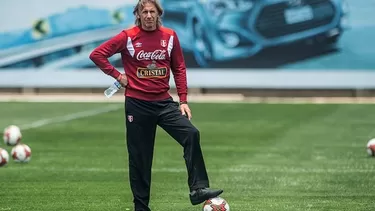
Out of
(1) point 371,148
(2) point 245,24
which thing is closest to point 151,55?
(1) point 371,148

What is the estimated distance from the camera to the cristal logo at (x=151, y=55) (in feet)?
36.6

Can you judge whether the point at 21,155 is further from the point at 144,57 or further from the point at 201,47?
the point at 201,47

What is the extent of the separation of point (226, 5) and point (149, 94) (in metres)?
24.1

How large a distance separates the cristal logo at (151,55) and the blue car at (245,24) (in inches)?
932

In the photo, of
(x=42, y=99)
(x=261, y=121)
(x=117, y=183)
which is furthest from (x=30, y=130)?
(x=42, y=99)

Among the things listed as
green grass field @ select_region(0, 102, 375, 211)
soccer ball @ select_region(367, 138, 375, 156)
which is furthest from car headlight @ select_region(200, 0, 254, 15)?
soccer ball @ select_region(367, 138, 375, 156)

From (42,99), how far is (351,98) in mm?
9613

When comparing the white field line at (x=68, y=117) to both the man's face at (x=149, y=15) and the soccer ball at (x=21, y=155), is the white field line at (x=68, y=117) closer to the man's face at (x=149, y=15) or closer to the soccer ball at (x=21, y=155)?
the soccer ball at (x=21, y=155)

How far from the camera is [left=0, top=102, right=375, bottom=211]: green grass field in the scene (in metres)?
13.0

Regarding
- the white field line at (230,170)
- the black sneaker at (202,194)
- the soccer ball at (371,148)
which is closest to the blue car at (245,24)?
the soccer ball at (371,148)

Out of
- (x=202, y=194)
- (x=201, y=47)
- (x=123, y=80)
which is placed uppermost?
(x=123, y=80)

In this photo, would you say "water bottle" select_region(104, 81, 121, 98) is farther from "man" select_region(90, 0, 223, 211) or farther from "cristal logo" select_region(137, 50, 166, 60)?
"cristal logo" select_region(137, 50, 166, 60)

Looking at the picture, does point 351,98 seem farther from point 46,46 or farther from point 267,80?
point 46,46

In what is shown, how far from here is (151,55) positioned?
36.6 ft
